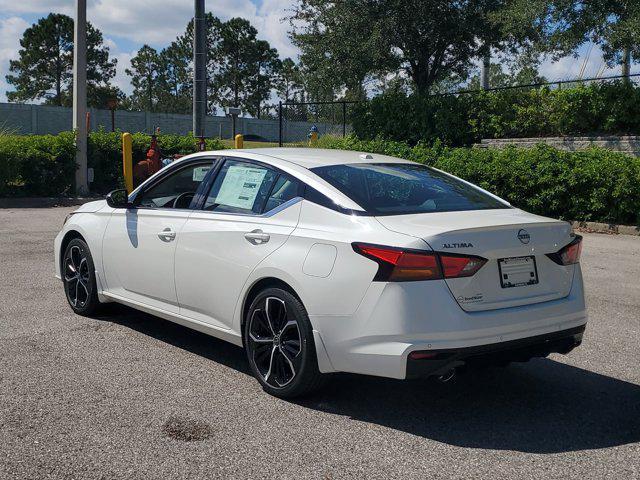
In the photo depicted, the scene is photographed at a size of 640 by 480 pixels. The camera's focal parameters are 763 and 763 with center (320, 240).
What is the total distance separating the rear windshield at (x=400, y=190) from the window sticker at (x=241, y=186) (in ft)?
1.60

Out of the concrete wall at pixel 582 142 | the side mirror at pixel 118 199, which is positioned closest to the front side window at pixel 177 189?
the side mirror at pixel 118 199

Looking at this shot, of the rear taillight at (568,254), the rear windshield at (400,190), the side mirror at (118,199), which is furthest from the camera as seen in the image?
the side mirror at (118,199)

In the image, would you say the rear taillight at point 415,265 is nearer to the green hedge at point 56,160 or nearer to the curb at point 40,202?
the curb at point 40,202

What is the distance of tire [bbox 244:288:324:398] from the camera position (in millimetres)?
4559

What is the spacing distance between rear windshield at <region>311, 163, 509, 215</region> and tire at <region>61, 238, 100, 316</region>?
268cm

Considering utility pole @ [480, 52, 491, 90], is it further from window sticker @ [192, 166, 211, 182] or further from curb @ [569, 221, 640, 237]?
window sticker @ [192, 166, 211, 182]

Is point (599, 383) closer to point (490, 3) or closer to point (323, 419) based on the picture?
point (323, 419)

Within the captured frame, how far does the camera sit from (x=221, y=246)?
5.21 m

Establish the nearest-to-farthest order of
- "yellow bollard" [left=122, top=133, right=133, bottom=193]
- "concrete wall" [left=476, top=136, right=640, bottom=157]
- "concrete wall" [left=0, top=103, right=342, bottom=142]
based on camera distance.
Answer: "concrete wall" [left=476, top=136, right=640, bottom=157]
"yellow bollard" [left=122, top=133, right=133, bottom=193]
"concrete wall" [left=0, top=103, right=342, bottom=142]

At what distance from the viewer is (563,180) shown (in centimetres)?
1484

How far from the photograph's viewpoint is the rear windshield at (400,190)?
15.8 ft

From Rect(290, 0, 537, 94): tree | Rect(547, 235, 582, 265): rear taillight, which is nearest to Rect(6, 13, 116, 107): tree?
Rect(290, 0, 537, 94): tree

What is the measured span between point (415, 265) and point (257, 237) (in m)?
1.24

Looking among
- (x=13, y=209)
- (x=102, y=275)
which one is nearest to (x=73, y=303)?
(x=102, y=275)
